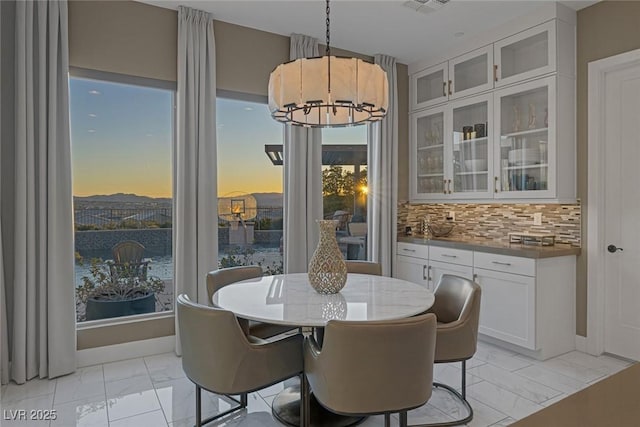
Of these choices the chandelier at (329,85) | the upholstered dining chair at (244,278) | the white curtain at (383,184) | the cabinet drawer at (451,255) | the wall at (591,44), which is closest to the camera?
the chandelier at (329,85)

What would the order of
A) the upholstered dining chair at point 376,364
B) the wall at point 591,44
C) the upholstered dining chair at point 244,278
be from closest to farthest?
the upholstered dining chair at point 376,364, the upholstered dining chair at point 244,278, the wall at point 591,44

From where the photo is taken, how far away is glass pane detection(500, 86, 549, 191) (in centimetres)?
364

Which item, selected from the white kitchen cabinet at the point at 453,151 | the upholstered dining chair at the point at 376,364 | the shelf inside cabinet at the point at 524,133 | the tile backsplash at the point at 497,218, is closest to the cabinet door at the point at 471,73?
the white kitchen cabinet at the point at 453,151

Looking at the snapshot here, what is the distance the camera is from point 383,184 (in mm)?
4723

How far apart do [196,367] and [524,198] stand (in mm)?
3114

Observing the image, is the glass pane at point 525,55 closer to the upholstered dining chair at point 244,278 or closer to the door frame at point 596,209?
the door frame at point 596,209

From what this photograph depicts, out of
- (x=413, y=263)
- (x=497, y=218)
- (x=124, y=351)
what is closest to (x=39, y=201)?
(x=124, y=351)

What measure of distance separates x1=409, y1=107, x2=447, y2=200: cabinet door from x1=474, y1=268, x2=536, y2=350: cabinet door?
1226mm

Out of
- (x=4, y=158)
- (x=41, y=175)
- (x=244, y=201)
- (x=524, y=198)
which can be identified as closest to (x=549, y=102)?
(x=524, y=198)

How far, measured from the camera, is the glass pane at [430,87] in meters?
4.63

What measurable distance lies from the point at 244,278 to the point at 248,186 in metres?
1.22

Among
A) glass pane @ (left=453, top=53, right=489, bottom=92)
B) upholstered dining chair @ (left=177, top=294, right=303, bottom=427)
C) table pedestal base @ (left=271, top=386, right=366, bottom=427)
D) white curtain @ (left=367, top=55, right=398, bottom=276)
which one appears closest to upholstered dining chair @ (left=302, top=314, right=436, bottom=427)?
upholstered dining chair @ (left=177, top=294, right=303, bottom=427)

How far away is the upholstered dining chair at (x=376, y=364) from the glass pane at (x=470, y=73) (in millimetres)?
3153

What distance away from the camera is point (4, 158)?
9.87 feet
